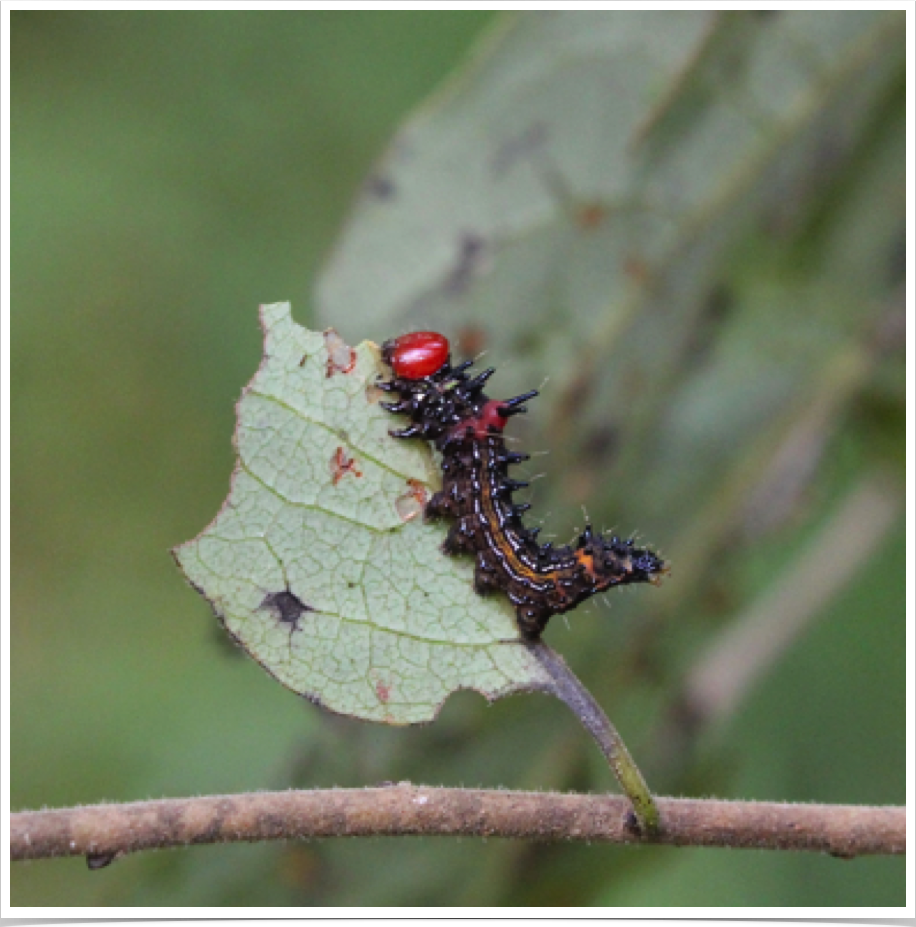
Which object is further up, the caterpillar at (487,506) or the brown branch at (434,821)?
the caterpillar at (487,506)

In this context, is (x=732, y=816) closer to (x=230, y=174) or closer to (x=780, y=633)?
(x=780, y=633)

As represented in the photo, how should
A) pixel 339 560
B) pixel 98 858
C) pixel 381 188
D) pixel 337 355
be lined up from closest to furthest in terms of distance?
pixel 98 858 < pixel 339 560 < pixel 337 355 < pixel 381 188

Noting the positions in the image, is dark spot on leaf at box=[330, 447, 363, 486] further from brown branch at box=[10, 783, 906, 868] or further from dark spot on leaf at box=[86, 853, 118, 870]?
dark spot on leaf at box=[86, 853, 118, 870]

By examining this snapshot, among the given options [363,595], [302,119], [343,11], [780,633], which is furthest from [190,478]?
[363,595]

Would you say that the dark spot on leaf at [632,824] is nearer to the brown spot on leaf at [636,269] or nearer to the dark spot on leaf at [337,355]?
the dark spot on leaf at [337,355]

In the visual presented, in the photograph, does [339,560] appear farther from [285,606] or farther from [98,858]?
[98,858]

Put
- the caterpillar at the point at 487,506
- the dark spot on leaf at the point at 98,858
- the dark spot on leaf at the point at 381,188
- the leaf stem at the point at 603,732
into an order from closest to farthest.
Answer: the dark spot on leaf at the point at 98,858 < the leaf stem at the point at 603,732 < the caterpillar at the point at 487,506 < the dark spot on leaf at the point at 381,188

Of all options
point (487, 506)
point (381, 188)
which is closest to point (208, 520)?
point (381, 188)

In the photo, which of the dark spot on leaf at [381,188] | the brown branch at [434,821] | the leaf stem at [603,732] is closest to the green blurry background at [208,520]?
the dark spot on leaf at [381,188]
